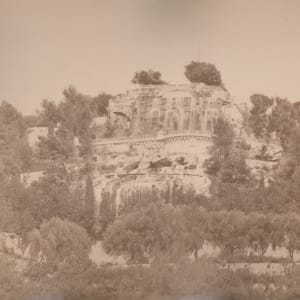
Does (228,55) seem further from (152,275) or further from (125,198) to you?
(152,275)

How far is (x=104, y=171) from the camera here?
6.83 m

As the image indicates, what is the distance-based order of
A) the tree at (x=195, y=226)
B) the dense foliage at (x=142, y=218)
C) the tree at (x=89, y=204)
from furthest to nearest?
the tree at (x=89, y=204), the tree at (x=195, y=226), the dense foliage at (x=142, y=218)

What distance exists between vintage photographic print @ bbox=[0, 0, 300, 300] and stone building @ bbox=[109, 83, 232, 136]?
1cm

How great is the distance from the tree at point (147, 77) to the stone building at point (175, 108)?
0.17 ft

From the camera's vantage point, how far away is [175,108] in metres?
6.81

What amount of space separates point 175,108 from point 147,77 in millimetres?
428

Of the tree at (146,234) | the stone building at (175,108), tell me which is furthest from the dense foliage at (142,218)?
the stone building at (175,108)

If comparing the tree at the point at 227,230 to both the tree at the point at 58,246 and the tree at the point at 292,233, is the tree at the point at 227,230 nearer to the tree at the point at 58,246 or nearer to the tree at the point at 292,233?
the tree at the point at 292,233

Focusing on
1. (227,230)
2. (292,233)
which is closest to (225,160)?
(227,230)

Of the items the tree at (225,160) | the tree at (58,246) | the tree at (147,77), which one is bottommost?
the tree at (58,246)

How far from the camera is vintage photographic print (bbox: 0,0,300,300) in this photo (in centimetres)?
670

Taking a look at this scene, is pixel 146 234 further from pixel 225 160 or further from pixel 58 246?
pixel 225 160

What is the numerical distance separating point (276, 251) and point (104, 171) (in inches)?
74.7

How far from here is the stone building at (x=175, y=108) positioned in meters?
6.82
